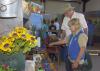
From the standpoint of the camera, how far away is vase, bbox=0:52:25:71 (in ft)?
11.1

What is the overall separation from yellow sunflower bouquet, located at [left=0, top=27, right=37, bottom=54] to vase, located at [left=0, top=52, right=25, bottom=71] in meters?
0.04

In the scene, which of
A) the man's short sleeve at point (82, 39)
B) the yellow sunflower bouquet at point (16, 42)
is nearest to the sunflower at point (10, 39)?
the yellow sunflower bouquet at point (16, 42)

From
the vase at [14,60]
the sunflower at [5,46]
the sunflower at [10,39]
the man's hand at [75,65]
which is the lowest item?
the man's hand at [75,65]

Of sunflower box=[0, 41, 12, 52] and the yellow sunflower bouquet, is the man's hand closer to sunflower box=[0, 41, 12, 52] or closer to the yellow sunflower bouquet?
the yellow sunflower bouquet

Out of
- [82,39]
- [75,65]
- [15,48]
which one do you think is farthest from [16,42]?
[75,65]

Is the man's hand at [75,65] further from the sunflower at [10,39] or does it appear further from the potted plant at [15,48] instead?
the sunflower at [10,39]

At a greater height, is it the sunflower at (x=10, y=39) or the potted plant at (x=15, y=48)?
the sunflower at (x=10, y=39)

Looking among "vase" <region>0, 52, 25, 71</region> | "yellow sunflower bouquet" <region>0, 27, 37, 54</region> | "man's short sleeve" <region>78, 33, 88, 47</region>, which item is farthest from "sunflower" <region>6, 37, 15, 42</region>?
"man's short sleeve" <region>78, 33, 88, 47</region>

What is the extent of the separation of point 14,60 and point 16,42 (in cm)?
18

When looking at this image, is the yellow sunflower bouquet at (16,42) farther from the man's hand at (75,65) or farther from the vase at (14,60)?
the man's hand at (75,65)

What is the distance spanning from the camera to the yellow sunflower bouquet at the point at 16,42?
132 inches

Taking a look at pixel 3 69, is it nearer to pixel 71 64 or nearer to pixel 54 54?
pixel 71 64

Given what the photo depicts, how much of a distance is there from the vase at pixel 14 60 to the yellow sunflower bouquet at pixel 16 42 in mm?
41

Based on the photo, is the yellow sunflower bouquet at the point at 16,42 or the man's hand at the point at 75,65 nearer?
the yellow sunflower bouquet at the point at 16,42
